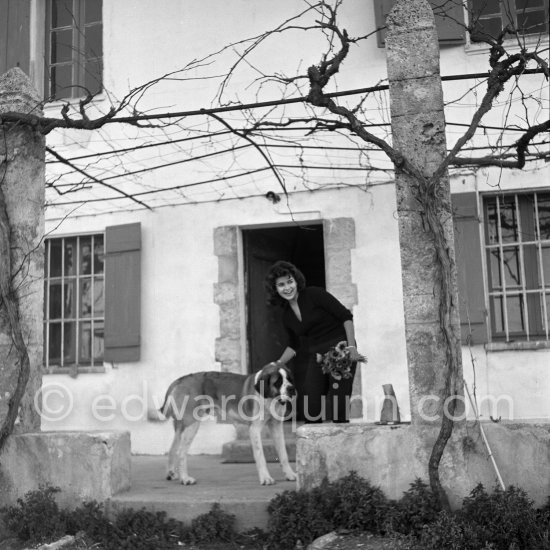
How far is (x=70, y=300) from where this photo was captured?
902 cm

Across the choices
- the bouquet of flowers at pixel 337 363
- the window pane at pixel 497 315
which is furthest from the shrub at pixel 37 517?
the window pane at pixel 497 315

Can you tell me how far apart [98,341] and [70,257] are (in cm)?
107

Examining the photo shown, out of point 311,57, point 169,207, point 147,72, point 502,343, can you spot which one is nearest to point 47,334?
point 169,207

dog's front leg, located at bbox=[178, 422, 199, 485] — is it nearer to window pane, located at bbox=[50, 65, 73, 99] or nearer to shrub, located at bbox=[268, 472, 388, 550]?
shrub, located at bbox=[268, 472, 388, 550]

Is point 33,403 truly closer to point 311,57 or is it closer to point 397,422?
point 397,422

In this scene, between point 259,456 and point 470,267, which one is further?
point 470,267

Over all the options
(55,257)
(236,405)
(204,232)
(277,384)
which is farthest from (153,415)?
(277,384)

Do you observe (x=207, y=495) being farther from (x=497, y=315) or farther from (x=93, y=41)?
(x=93, y=41)

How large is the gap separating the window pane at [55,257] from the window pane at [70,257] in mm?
98

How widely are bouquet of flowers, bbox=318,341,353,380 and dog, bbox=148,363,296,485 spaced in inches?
24.8

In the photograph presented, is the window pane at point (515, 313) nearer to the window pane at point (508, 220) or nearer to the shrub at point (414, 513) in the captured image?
the window pane at point (508, 220)

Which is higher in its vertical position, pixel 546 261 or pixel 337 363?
pixel 546 261

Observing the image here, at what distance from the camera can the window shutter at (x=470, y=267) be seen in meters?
7.45

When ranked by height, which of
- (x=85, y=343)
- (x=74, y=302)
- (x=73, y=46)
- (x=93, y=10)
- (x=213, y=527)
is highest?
(x=93, y=10)
